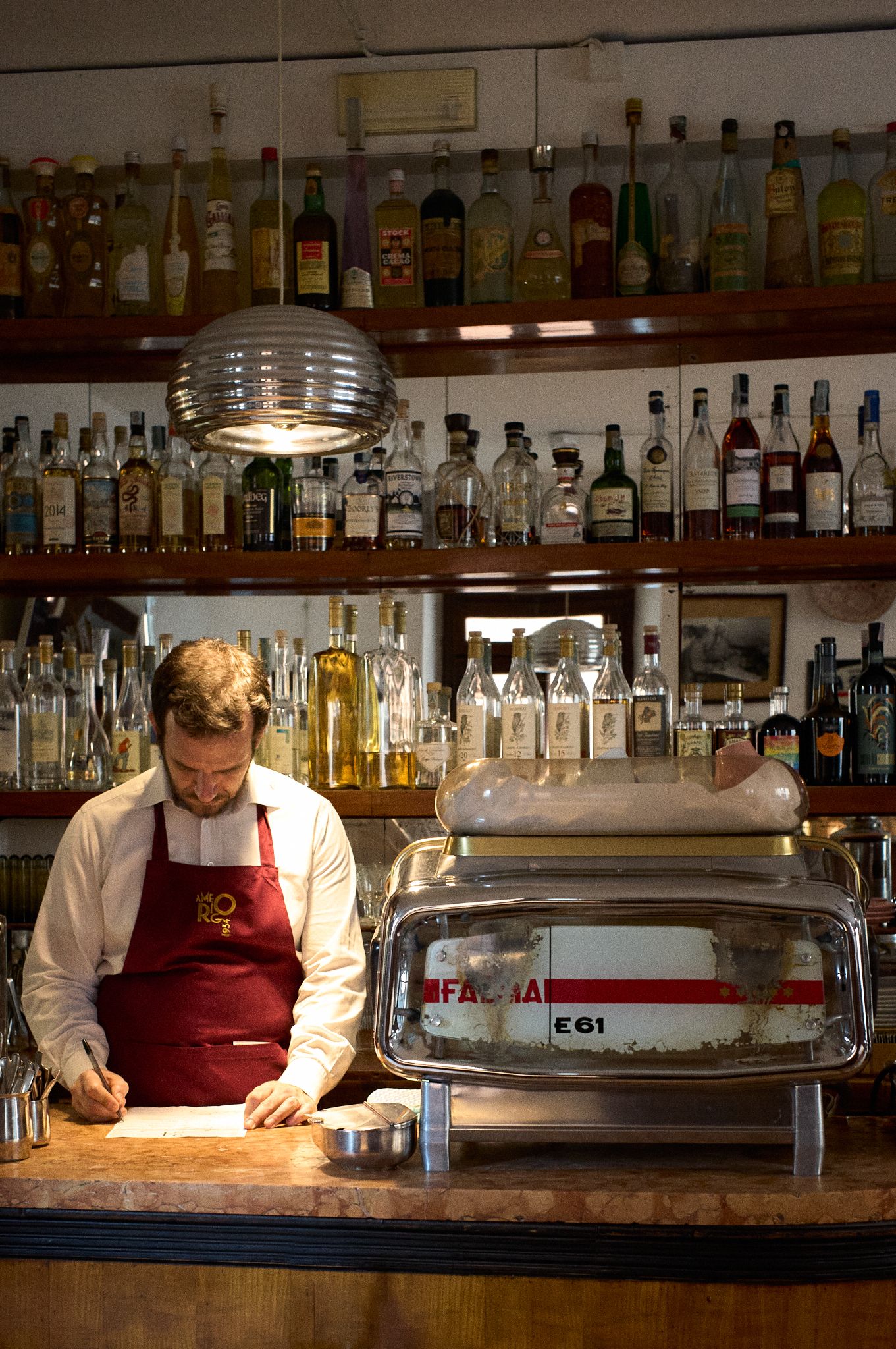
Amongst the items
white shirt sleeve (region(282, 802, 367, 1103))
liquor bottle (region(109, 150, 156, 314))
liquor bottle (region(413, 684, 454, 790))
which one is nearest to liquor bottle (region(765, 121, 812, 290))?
liquor bottle (region(413, 684, 454, 790))

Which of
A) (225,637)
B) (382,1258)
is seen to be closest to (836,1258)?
(382,1258)

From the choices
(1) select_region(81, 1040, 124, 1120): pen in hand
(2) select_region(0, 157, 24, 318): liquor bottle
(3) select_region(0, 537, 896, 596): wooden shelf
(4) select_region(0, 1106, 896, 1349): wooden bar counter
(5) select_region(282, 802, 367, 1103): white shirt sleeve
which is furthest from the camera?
(2) select_region(0, 157, 24, 318): liquor bottle

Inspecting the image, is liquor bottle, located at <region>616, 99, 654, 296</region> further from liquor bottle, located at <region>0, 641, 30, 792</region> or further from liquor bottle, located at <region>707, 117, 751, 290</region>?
liquor bottle, located at <region>0, 641, 30, 792</region>

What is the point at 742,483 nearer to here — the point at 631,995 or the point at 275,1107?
the point at 631,995

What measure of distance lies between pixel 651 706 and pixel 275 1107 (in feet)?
4.33

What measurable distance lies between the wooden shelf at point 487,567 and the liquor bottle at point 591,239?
0.59 m

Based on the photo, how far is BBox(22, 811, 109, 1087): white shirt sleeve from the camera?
7.73 feet

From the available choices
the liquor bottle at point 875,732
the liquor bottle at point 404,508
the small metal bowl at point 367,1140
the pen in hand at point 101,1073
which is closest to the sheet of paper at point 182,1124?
the pen in hand at point 101,1073

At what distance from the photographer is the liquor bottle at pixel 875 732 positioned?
2.91 meters

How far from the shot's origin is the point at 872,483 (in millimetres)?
2957

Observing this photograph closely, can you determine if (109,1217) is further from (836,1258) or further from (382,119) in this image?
(382,119)

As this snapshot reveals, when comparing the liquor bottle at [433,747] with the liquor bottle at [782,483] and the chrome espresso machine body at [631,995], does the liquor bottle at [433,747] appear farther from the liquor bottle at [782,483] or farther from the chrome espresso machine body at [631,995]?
the chrome espresso machine body at [631,995]

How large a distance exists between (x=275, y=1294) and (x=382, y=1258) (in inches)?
5.9

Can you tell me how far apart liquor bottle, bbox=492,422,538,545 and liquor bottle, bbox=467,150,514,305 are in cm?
30
